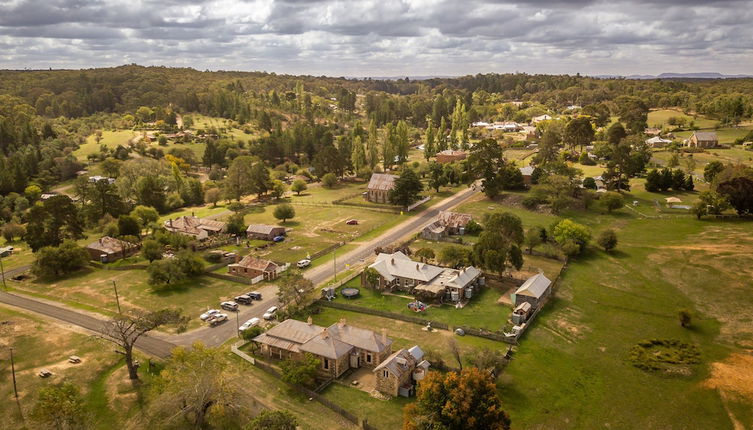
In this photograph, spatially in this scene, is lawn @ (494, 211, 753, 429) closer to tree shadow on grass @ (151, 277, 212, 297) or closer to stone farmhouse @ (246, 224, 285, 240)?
tree shadow on grass @ (151, 277, 212, 297)

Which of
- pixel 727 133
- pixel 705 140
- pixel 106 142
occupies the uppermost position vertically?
pixel 727 133

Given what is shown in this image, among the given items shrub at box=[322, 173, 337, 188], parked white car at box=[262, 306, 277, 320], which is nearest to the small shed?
parked white car at box=[262, 306, 277, 320]

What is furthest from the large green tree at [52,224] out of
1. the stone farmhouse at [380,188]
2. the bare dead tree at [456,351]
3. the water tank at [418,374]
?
the bare dead tree at [456,351]

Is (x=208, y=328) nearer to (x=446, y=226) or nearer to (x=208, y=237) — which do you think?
(x=208, y=237)

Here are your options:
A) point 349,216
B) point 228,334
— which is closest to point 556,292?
point 228,334

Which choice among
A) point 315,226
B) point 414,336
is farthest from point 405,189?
point 414,336

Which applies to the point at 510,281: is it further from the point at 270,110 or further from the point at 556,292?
the point at 270,110

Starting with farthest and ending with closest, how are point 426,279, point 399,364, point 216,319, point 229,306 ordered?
point 426,279 < point 229,306 < point 216,319 < point 399,364
